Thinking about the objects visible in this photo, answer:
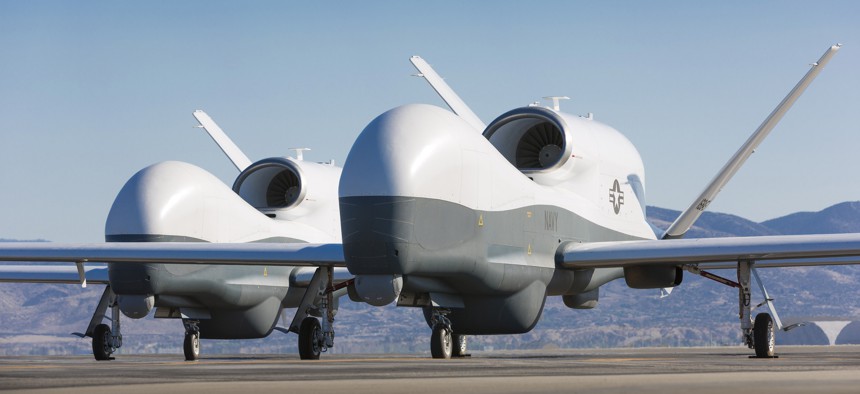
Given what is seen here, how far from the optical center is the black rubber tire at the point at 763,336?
91.5 feet

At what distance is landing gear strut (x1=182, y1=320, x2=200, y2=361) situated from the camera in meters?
32.3

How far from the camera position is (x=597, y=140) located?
3422 cm

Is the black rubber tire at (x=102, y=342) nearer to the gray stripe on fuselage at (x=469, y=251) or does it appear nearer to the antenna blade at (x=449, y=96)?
the gray stripe on fuselage at (x=469, y=251)

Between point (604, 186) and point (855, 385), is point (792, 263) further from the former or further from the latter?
point (855, 385)

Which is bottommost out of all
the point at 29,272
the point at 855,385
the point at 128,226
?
the point at 29,272

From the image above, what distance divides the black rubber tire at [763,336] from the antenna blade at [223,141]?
19667 millimetres

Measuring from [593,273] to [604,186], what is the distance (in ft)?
8.09

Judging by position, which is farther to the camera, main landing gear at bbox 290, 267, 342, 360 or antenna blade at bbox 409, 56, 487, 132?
antenna blade at bbox 409, 56, 487, 132

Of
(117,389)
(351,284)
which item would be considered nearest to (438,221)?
(351,284)

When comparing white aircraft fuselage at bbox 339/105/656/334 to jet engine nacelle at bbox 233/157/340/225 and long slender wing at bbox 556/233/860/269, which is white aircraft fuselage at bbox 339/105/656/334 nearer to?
long slender wing at bbox 556/233/860/269

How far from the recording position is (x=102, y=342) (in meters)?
32.2

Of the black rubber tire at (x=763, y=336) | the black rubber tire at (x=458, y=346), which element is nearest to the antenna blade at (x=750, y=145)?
the black rubber tire at (x=763, y=336)

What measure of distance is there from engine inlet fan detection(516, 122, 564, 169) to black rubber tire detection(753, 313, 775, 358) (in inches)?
296

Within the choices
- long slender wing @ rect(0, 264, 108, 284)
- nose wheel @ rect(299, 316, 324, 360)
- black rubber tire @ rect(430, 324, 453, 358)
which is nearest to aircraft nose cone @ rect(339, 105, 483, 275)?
black rubber tire @ rect(430, 324, 453, 358)
